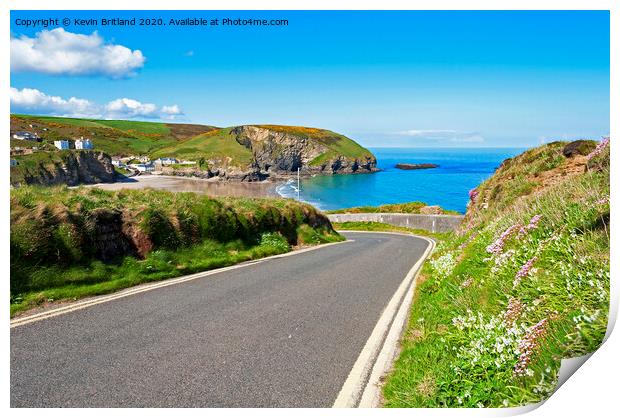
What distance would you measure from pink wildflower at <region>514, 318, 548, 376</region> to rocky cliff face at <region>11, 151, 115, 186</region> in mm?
70255

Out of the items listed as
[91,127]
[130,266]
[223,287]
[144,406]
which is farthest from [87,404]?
[91,127]

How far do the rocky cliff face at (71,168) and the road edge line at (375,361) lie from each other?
220 feet

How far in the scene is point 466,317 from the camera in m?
5.36

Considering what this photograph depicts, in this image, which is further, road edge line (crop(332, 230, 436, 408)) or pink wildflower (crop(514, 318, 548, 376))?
road edge line (crop(332, 230, 436, 408))

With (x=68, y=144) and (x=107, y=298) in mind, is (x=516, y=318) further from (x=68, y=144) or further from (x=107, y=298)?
(x=68, y=144)

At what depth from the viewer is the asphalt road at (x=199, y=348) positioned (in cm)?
440

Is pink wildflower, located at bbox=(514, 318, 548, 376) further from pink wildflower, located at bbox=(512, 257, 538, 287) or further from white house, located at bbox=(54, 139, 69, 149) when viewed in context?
white house, located at bbox=(54, 139, 69, 149)

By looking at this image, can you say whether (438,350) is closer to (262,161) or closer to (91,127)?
(262,161)

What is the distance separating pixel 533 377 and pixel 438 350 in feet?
4.65

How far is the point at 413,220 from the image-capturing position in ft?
169

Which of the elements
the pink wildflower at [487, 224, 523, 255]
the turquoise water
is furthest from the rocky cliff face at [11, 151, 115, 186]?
the pink wildflower at [487, 224, 523, 255]

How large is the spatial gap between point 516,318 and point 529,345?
63 cm

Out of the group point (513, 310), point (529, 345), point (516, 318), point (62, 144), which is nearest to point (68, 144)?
point (62, 144)

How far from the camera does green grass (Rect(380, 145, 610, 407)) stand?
12.5 ft
